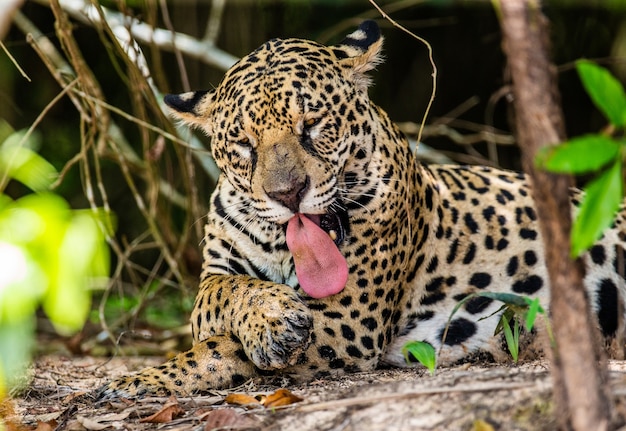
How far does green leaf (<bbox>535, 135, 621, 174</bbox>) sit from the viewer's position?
2279 mm

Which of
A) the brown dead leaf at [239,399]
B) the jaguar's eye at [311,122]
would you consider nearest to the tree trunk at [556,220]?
the brown dead leaf at [239,399]

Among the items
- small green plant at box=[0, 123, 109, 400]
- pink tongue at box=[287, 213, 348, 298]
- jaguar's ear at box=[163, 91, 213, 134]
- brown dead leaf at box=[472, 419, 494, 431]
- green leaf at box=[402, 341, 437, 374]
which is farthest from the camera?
jaguar's ear at box=[163, 91, 213, 134]

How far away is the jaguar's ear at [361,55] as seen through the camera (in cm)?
541

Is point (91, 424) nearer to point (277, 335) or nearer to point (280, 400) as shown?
point (280, 400)

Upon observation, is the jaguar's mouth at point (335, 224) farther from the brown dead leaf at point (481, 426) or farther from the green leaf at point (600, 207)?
the green leaf at point (600, 207)

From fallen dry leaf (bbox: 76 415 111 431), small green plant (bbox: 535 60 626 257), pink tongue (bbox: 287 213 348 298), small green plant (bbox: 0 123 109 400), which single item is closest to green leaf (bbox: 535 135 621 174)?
small green plant (bbox: 535 60 626 257)

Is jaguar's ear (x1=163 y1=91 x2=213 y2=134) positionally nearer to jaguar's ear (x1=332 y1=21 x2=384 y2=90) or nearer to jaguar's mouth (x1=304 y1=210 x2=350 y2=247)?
jaguar's ear (x1=332 y1=21 x2=384 y2=90)

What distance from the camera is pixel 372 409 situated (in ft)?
10.8

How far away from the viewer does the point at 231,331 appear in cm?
508

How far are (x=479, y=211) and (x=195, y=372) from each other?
2300 mm

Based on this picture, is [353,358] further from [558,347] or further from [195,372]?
[558,347]

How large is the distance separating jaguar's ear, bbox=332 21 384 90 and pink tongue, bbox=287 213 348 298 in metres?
1.06

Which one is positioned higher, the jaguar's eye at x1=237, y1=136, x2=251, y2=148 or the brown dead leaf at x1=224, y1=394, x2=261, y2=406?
the jaguar's eye at x1=237, y1=136, x2=251, y2=148

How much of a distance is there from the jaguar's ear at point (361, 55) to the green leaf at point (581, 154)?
318cm
